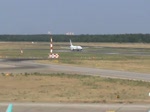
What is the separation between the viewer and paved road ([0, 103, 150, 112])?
47.3 feet

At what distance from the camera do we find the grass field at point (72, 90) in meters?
→ 17.5

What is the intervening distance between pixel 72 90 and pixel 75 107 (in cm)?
658

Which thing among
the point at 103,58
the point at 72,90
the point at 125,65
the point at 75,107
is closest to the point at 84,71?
the point at 125,65

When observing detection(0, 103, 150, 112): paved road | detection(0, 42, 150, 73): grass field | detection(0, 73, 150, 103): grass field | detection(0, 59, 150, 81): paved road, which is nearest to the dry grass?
detection(0, 42, 150, 73): grass field

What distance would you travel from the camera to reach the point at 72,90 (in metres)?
21.6

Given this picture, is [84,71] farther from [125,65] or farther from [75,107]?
[75,107]

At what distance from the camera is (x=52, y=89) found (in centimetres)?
2225

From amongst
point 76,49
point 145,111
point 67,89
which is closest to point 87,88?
point 67,89

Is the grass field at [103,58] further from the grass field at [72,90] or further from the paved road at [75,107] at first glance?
the paved road at [75,107]

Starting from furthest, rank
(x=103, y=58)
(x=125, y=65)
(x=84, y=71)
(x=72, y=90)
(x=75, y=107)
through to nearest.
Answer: (x=103, y=58) < (x=125, y=65) < (x=84, y=71) < (x=72, y=90) < (x=75, y=107)

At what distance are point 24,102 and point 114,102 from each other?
3.53 m

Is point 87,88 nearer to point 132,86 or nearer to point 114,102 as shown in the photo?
point 132,86

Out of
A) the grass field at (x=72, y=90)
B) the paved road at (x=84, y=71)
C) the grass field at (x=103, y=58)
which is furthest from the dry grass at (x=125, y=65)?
the grass field at (x=72, y=90)

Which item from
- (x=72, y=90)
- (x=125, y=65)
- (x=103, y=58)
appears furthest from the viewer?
(x=103, y=58)
